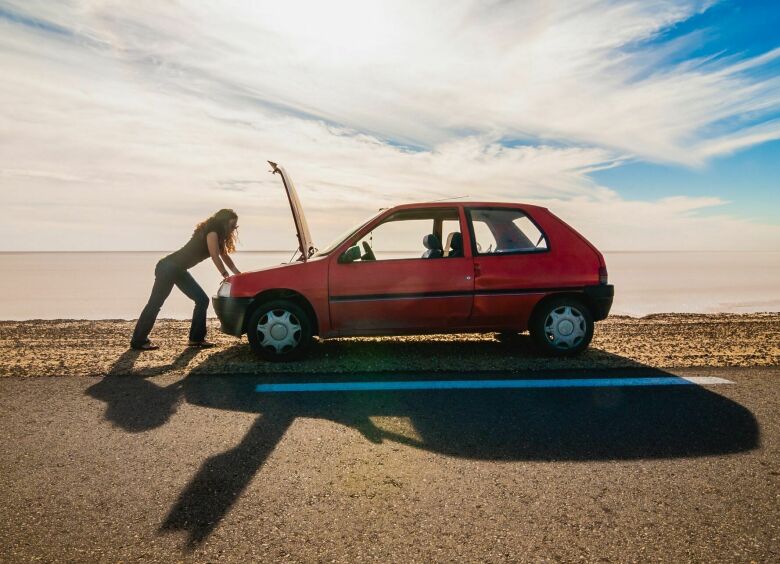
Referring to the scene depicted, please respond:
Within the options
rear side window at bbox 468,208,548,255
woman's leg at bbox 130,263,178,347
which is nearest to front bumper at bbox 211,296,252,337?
woman's leg at bbox 130,263,178,347

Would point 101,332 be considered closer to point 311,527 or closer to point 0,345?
point 0,345

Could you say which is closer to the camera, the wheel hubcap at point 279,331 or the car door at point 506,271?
the wheel hubcap at point 279,331

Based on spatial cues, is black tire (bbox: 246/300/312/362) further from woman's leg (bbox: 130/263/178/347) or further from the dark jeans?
woman's leg (bbox: 130/263/178/347)

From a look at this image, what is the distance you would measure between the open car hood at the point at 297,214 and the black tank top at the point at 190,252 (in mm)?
1276

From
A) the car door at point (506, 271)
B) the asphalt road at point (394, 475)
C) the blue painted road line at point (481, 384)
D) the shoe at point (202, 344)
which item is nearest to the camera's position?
the asphalt road at point (394, 475)

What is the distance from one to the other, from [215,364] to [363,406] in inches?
89.2

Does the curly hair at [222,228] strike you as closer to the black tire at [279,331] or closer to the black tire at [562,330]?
the black tire at [279,331]

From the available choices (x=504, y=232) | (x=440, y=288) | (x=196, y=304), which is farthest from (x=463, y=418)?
(x=196, y=304)

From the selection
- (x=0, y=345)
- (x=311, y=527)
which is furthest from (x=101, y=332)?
(x=311, y=527)

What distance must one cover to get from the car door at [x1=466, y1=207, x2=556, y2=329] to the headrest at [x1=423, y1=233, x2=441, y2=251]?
439 mm

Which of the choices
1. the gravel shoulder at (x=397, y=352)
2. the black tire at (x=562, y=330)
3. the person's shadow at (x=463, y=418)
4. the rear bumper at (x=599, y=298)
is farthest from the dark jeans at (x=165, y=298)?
the rear bumper at (x=599, y=298)

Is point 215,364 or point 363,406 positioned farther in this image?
point 215,364

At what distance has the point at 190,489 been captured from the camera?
270cm

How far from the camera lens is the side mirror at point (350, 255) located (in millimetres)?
5723
